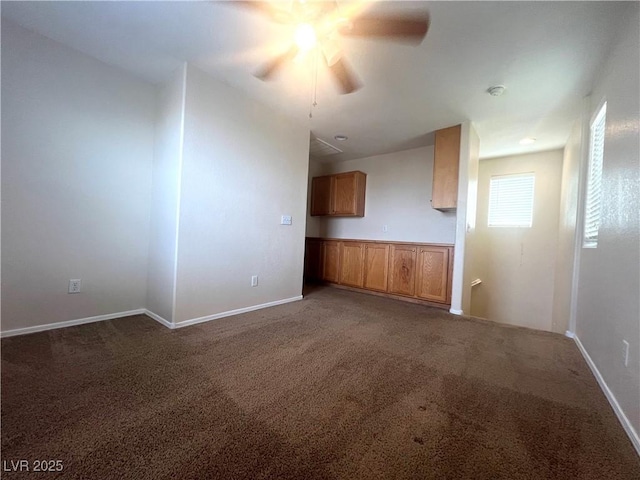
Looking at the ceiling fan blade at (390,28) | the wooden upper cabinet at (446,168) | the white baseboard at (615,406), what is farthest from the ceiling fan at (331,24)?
the white baseboard at (615,406)

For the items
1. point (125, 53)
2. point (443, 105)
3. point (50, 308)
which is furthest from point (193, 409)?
point (443, 105)

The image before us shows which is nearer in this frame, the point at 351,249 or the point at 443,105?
the point at 443,105

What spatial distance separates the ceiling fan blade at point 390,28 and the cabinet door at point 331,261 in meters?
3.32

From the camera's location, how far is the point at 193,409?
130cm

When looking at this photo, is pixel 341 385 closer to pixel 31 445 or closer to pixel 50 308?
pixel 31 445

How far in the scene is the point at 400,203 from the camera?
4375mm

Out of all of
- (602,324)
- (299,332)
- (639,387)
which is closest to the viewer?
(639,387)

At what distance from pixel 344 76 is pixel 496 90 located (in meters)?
1.52

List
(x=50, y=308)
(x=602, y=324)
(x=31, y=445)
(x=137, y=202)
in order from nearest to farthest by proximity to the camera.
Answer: (x=31, y=445), (x=602, y=324), (x=50, y=308), (x=137, y=202)

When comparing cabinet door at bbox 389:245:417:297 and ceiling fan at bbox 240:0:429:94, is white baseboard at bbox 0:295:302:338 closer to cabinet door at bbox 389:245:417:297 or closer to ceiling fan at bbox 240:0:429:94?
cabinet door at bbox 389:245:417:297

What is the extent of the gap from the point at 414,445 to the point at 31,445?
161cm

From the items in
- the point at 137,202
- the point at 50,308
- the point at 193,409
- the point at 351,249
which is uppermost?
the point at 137,202

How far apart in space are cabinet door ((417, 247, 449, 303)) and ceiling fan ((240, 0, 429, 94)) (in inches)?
103

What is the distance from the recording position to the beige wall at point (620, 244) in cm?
131
